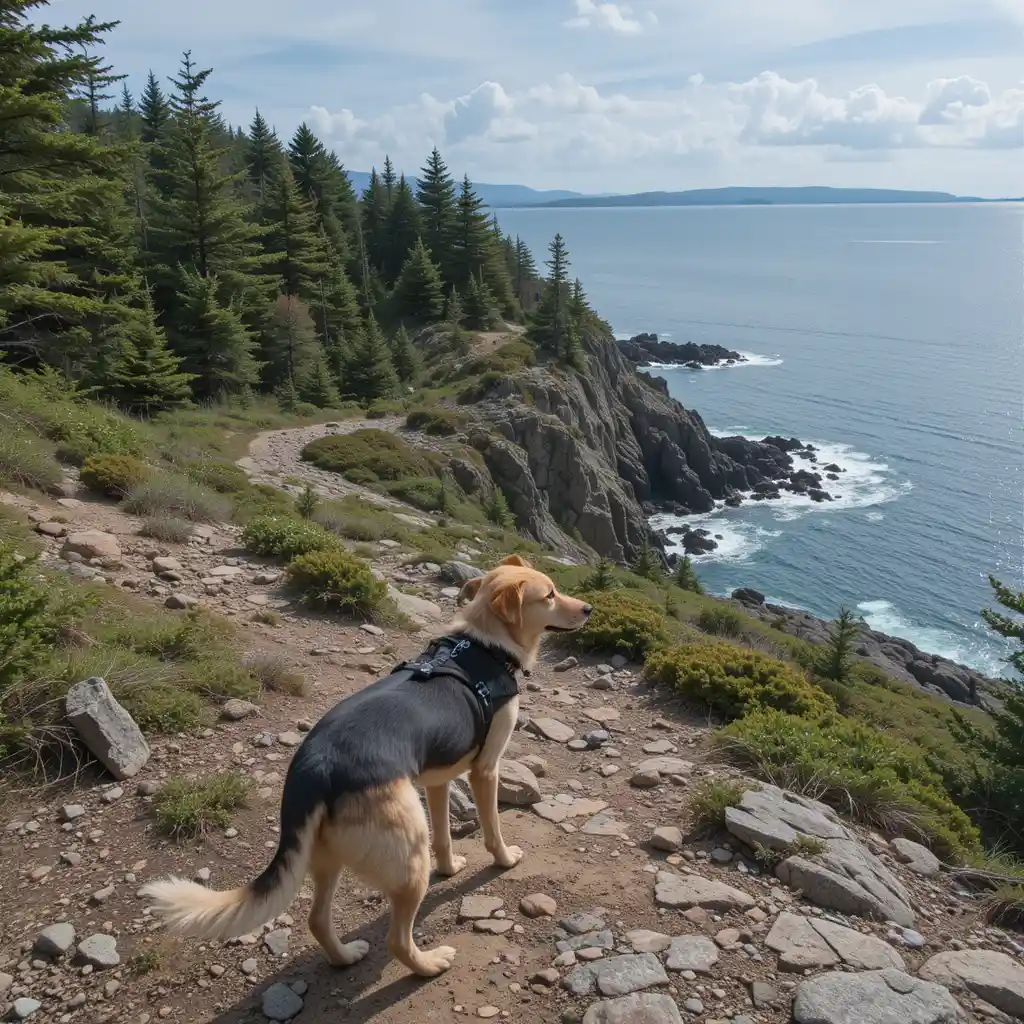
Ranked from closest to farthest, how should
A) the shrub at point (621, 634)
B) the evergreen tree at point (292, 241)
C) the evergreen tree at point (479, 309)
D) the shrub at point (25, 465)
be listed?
the shrub at point (621, 634) < the shrub at point (25, 465) < the evergreen tree at point (292, 241) < the evergreen tree at point (479, 309)

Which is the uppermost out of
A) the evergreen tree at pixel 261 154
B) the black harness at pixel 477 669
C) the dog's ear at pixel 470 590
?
the evergreen tree at pixel 261 154

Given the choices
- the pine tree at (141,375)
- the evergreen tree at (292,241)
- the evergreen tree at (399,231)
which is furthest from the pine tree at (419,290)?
the pine tree at (141,375)

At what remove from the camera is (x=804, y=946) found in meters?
4.57

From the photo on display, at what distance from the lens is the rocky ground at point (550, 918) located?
13.4 ft

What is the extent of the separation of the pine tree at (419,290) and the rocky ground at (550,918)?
5427 centimetres

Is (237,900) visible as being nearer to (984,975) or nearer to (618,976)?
(618,976)

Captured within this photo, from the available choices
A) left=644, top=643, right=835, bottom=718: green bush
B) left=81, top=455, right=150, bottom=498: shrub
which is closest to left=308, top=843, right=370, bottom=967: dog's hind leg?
left=644, top=643, right=835, bottom=718: green bush

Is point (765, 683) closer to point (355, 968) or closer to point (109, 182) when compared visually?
point (355, 968)

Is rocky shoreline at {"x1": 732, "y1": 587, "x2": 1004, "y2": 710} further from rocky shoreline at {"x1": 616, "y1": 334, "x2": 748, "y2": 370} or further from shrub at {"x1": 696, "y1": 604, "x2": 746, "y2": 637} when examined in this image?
rocky shoreline at {"x1": 616, "y1": 334, "x2": 748, "y2": 370}

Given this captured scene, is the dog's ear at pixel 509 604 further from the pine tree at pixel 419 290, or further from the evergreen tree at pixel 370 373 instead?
the pine tree at pixel 419 290

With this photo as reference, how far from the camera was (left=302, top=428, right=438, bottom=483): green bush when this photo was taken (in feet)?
91.1

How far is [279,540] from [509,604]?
724cm

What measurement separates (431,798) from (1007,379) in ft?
305

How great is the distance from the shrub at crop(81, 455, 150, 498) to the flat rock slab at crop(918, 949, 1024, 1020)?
1188 cm
